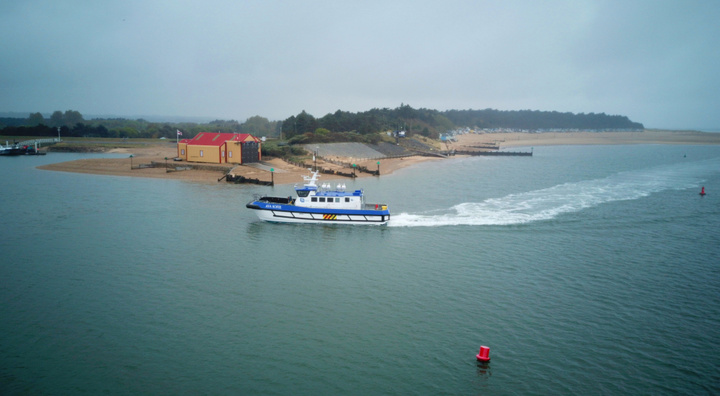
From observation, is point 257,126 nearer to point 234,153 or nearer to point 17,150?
point 17,150

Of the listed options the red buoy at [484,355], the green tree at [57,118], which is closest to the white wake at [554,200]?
the red buoy at [484,355]

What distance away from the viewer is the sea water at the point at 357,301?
14930mm

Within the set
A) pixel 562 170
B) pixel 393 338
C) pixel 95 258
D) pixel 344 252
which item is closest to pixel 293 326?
pixel 393 338

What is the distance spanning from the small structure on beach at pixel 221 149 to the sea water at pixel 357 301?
20906 millimetres

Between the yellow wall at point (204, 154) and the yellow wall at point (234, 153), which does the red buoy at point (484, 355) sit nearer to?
the yellow wall at point (234, 153)

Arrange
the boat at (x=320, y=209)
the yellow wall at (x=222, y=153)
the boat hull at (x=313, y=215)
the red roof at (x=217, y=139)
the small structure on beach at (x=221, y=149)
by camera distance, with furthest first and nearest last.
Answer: the red roof at (x=217, y=139) < the small structure on beach at (x=221, y=149) < the yellow wall at (x=222, y=153) < the boat at (x=320, y=209) < the boat hull at (x=313, y=215)

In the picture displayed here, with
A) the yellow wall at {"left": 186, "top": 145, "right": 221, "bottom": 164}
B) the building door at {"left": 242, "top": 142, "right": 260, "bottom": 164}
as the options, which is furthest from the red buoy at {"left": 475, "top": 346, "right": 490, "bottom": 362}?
the yellow wall at {"left": 186, "top": 145, "right": 221, "bottom": 164}

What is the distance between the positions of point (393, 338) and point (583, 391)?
6.39 metres

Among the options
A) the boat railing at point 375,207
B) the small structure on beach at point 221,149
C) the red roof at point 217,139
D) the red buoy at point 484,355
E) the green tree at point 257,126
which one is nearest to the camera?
the red buoy at point 484,355

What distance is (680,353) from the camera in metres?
16.3

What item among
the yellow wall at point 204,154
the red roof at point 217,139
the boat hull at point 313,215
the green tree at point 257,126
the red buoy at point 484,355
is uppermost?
the green tree at point 257,126

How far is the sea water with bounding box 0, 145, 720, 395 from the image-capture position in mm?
14930

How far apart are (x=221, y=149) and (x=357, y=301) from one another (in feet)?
141

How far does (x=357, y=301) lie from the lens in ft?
66.3
